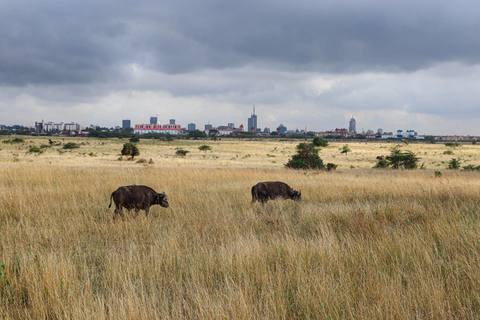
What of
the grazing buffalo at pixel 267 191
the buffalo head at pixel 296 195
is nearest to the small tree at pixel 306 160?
the buffalo head at pixel 296 195

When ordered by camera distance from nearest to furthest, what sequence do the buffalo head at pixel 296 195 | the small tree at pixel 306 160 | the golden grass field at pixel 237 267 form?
the golden grass field at pixel 237 267
the buffalo head at pixel 296 195
the small tree at pixel 306 160

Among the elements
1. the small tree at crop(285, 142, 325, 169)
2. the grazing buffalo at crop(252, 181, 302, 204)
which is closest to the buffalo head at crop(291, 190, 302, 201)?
the grazing buffalo at crop(252, 181, 302, 204)

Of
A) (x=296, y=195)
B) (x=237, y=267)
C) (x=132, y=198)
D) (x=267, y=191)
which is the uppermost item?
(x=132, y=198)

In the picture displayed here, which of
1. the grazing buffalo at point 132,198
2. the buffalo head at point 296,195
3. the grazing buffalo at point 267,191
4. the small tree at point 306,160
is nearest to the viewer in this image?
the grazing buffalo at point 132,198

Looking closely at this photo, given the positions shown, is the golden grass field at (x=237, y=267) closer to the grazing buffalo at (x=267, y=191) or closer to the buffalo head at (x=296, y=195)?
the grazing buffalo at (x=267, y=191)

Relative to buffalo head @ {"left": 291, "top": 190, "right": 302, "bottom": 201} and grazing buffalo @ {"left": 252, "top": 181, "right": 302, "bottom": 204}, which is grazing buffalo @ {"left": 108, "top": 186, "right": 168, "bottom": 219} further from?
buffalo head @ {"left": 291, "top": 190, "right": 302, "bottom": 201}

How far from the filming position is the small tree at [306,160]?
27562mm

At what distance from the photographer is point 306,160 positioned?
28.9m

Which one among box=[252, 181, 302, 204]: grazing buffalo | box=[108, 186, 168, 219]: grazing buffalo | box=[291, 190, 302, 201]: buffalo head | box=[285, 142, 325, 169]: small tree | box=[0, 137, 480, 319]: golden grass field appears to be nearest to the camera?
box=[0, 137, 480, 319]: golden grass field

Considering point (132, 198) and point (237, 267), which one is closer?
point (237, 267)

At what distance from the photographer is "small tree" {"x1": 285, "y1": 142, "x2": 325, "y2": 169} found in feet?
90.4

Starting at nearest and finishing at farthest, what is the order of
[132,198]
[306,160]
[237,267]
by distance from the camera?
1. [237,267]
2. [132,198]
3. [306,160]

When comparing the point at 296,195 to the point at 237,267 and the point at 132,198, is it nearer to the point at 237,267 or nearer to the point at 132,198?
the point at 132,198

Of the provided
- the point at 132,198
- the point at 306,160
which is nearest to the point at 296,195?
the point at 132,198
